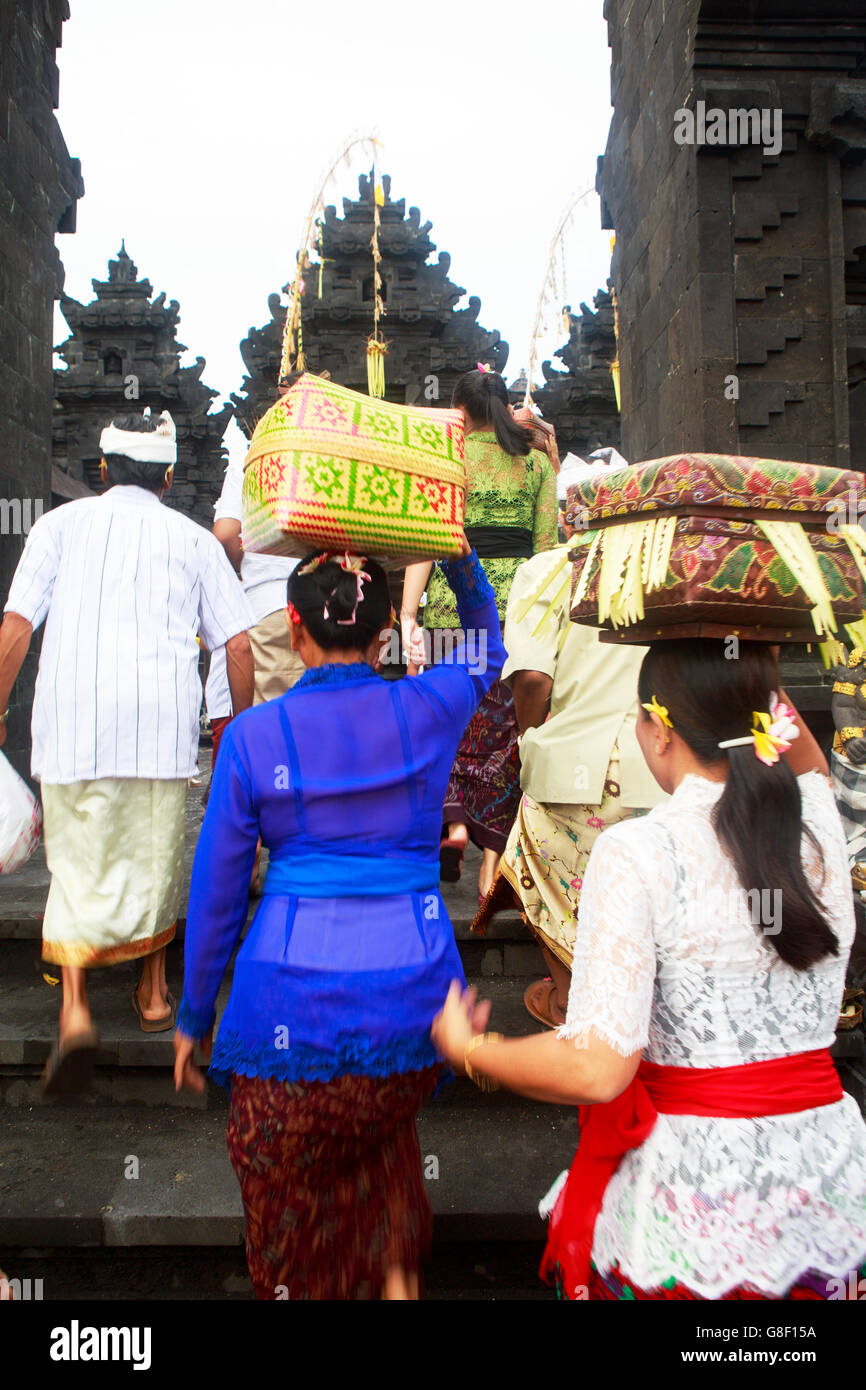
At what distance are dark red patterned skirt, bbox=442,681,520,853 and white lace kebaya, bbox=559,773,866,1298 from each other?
1941mm

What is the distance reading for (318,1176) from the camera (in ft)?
5.39

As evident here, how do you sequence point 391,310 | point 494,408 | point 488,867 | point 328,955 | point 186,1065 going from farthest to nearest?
point 391,310 → point 488,867 → point 494,408 → point 186,1065 → point 328,955

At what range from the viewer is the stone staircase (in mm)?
2254

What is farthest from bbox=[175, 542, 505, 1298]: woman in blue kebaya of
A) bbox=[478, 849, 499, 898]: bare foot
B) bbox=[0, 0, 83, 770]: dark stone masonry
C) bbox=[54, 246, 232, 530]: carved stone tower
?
bbox=[54, 246, 232, 530]: carved stone tower

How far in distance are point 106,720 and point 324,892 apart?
126cm

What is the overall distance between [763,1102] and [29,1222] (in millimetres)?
1902

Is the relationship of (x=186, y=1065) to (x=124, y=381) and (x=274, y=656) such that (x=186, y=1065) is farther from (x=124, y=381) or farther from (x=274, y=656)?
(x=124, y=381)

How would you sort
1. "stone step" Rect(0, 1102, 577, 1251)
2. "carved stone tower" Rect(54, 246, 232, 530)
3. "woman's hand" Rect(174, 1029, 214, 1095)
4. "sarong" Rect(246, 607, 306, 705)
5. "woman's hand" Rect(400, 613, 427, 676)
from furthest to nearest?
"carved stone tower" Rect(54, 246, 232, 530)
"sarong" Rect(246, 607, 306, 705)
"woman's hand" Rect(400, 613, 427, 676)
"stone step" Rect(0, 1102, 577, 1251)
"woman's hand" Rect(174, 1029, 214, 1095)

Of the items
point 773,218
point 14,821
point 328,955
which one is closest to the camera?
point 328,955

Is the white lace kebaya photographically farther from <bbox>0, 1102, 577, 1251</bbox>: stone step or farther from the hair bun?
<bbox>0, 1102, 577, 1251</bbox>: stone step

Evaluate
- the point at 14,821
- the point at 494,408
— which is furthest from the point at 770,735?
the point at 494,408

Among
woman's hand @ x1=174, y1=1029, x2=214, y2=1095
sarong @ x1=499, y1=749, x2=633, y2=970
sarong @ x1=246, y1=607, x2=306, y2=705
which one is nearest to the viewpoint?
woman's hand @ x1=174, y1=1029, x2=214, y2=1095

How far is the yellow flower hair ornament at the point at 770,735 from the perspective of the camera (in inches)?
50.7
